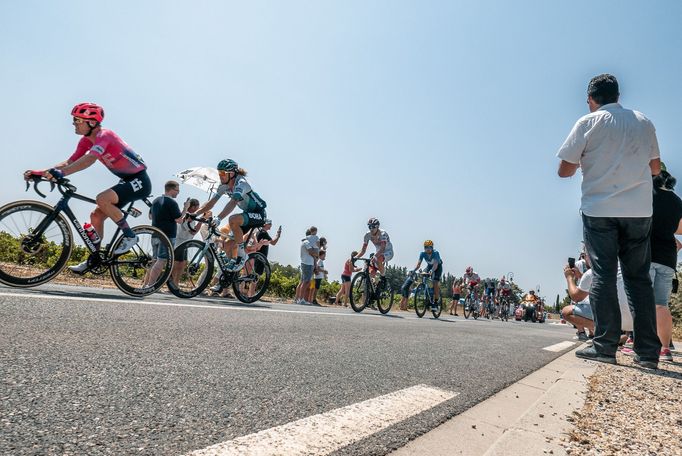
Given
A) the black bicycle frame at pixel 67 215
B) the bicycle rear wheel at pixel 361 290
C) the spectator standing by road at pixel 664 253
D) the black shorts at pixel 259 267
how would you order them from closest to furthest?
1. the spectator standing by road at pixel 664 253
2. the black bicycle frame at pixel 67 215
3. the black shorts at pixel 259 267
4. the bicycle rear wheel at pixel 361 290

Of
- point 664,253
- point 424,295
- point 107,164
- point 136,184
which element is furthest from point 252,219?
point 424,295

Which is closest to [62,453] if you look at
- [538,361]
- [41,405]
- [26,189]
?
[41,405]

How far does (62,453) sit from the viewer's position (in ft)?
3.59

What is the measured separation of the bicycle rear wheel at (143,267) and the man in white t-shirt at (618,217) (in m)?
→ 5.08

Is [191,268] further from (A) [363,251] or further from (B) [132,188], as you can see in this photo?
(A) [363,251]

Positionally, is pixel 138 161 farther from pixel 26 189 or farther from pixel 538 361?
pixel 538 361

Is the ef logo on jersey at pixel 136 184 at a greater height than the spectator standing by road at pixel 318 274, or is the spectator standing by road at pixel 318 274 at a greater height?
the ef logo on jersey at pixel 136 184

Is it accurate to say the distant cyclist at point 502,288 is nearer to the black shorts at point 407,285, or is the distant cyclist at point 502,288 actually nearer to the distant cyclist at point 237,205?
the black shorts at point 407,285

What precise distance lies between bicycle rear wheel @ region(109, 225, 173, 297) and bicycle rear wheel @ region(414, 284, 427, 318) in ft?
25.8

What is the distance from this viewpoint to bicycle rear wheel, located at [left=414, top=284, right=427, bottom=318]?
12.5m

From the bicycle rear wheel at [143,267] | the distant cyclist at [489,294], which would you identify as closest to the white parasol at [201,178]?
the bicycle rear wheel at [143,267]

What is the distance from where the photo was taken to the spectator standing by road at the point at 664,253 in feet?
14.6

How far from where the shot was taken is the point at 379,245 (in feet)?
37.4

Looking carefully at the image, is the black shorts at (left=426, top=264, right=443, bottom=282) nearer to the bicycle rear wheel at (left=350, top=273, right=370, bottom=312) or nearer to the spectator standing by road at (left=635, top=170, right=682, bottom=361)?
the bicycle rear wheel at (left=350, top=273, right=370, bottom=312)
